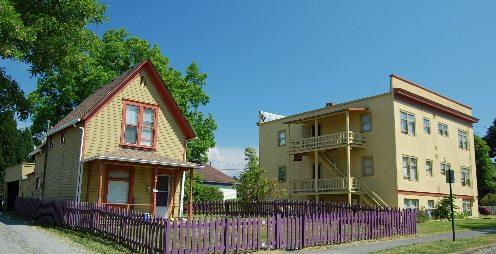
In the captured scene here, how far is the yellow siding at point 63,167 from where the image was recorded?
2338cm

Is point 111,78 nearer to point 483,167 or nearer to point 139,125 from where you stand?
point 139,125

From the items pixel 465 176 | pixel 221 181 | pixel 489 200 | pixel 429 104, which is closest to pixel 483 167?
pixel 489 200

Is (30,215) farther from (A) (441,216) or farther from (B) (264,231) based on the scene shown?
(A) (441,216)

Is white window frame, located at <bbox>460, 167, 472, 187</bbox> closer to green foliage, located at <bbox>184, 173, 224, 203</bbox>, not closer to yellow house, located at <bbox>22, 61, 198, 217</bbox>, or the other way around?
green foliage, located at <bbox>184, 173, 224, 203</bbox>

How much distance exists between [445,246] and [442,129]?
23.7 metres

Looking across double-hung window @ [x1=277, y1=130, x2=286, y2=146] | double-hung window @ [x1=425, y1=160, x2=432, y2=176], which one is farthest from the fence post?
double-hung window @ [x1=277, y1=130, x2=286, y2=146]

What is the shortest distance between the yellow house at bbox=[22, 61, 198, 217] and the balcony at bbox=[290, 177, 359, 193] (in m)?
13.4

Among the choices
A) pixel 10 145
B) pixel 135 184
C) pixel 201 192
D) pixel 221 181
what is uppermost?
pixel 10 145

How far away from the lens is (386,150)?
111ft

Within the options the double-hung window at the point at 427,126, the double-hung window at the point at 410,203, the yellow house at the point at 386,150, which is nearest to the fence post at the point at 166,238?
the yellow house at the point at 386,150

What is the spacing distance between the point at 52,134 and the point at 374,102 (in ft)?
75.8

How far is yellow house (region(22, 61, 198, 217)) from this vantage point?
22.9 m

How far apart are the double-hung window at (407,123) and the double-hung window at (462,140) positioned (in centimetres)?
826

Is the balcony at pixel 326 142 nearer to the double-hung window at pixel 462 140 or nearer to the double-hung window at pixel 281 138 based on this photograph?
the double-hung window at pixel 281 138
